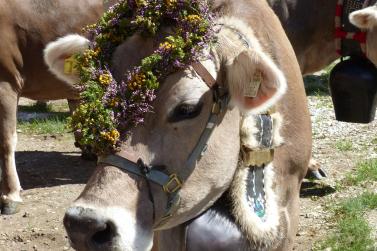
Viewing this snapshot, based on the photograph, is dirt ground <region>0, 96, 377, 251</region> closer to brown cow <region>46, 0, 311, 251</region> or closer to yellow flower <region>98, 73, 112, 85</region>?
brown cow <region>46, 0, 311, 251</region>

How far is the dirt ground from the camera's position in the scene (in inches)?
192

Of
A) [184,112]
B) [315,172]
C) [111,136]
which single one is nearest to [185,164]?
[184,112]

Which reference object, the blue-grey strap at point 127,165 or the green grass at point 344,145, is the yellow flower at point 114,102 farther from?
the green grass at point 344,145

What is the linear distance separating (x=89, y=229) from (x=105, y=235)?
0.20ft

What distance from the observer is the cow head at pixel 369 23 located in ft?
14.4

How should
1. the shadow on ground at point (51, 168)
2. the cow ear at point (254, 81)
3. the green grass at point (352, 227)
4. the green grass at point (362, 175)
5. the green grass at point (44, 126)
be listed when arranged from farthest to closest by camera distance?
1. the green grass at point (44, 126)
2. the shadow on ground at point (51, 168)
3. the green grass at point (362, 175)
4. the green grass at point (352, 227)
5. the cow ear at point (254, 81)

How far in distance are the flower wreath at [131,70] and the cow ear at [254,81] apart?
0.16 m

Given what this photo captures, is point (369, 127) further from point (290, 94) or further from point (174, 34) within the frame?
point (174, 34)

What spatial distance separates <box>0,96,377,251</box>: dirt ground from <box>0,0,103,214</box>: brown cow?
32 centimetres

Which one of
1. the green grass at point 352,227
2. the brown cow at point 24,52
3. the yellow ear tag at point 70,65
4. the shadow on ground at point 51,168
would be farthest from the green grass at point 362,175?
the yellow ear tag at point 70,65

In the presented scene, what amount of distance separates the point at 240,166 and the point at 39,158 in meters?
4.22

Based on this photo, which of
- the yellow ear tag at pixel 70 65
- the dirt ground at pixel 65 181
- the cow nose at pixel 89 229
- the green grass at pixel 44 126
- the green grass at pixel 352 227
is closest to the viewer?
the cow nose at pixel 89 229

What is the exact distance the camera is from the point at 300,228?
4.88 metres

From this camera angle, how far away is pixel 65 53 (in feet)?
9.41
